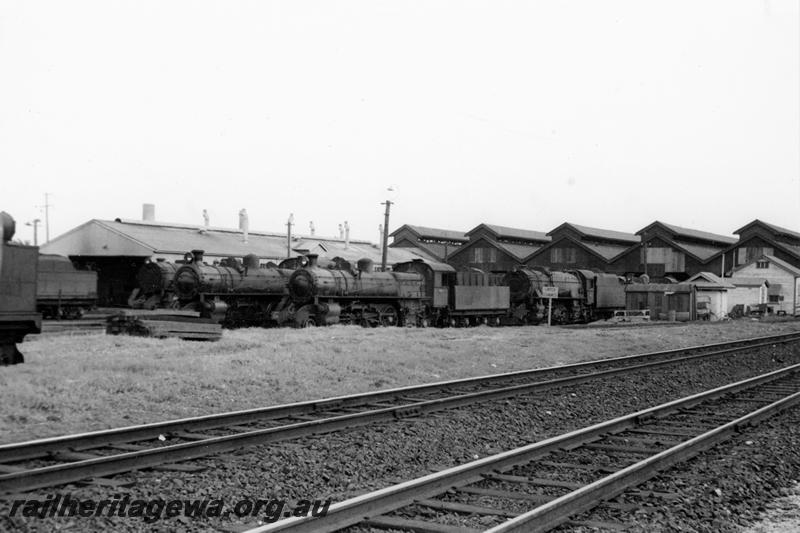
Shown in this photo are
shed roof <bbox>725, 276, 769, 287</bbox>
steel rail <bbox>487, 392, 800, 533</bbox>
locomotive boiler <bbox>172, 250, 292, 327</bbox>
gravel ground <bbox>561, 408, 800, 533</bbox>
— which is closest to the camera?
steel rail <bbox>487, 392, 800, 533</bbox>

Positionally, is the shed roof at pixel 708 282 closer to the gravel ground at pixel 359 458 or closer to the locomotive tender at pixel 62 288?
the locomotive tender at pixel 62 288

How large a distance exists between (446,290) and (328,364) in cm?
2141

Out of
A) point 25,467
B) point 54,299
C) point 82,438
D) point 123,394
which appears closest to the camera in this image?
point 25,467

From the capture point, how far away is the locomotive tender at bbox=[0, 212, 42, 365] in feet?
43.2

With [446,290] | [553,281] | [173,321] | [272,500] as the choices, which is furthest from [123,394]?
[553,281]

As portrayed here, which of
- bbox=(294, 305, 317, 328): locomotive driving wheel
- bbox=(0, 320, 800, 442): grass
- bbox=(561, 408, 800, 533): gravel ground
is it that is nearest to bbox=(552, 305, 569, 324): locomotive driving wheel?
bbox=(0, 320, 800, 442): grass

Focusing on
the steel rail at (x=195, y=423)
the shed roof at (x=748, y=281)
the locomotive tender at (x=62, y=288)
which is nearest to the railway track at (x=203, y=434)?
the steel rail at (x=195, y=423)

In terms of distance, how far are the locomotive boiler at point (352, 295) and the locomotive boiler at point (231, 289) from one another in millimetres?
1190

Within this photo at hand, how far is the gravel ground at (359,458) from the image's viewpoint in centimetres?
638

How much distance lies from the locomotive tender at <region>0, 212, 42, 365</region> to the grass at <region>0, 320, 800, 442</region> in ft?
1.63

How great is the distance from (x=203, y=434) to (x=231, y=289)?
21345 millimetres

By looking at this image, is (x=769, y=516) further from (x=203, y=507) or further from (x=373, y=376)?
(x=373, y=376)

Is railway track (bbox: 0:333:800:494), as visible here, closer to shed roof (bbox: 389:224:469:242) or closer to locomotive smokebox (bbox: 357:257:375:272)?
locomotive smokebox (bbox: 357:257:375:272)

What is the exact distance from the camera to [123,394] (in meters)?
11.7
